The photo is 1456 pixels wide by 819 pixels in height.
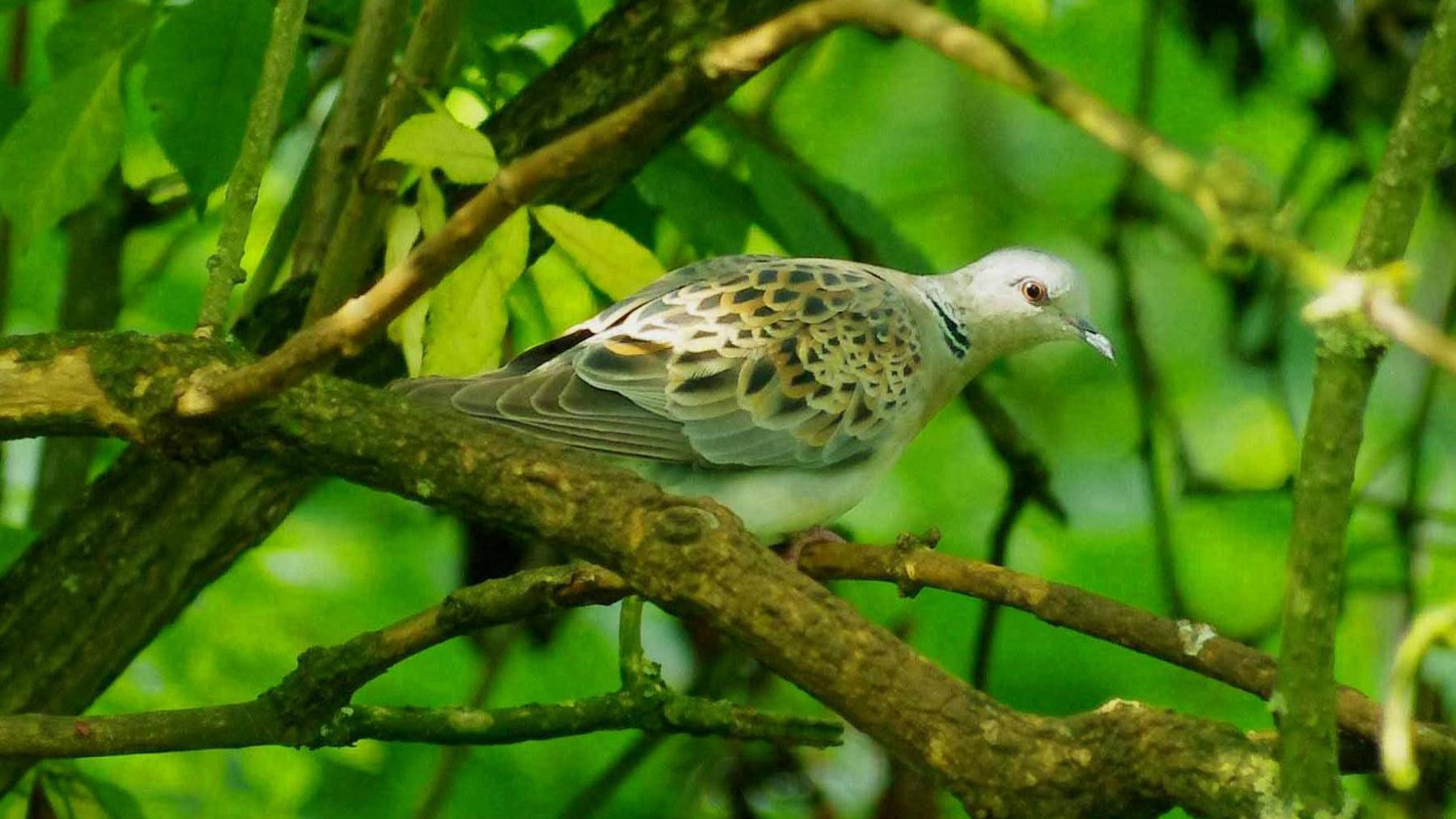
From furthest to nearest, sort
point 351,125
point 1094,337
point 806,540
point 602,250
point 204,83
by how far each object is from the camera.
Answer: point 1094,337 → point 806,540 → point 351,125 → point 204,83 → point 602,250

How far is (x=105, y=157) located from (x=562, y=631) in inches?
58.2

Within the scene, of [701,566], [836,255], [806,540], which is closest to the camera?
[701,566]

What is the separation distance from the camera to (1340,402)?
1.25m

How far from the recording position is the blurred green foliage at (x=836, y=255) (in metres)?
2.46

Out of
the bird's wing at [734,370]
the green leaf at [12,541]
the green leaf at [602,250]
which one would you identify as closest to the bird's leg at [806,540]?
the bird's wing at [734,370]

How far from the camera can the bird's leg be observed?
105 inches

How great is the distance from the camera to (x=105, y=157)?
2.41 m

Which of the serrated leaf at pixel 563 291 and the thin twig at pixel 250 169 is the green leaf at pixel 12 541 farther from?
the serrated leaf at pixel 563 291

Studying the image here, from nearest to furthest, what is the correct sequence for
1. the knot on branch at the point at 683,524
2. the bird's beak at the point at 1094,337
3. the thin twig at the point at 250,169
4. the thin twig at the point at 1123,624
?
the knot on branch at the point at 683,524 < the thin twig at the point at 1123,624 < the thin twig at the point at 250,169 < the bird's beak at the point at 1094,337

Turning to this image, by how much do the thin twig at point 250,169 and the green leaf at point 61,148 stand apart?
240 mm

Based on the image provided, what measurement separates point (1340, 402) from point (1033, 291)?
76.4 inches

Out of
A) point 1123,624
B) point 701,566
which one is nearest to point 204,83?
point 701,566

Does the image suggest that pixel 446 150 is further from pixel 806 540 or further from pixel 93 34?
pixel 806 540

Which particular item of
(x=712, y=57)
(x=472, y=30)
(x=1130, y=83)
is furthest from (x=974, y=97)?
(x=712, y=57)
